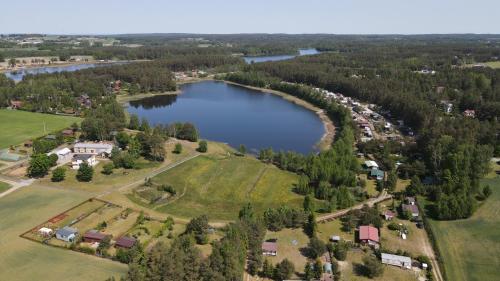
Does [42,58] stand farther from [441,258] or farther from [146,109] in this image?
[441,258]

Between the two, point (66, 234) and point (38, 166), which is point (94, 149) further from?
point (66, 234)

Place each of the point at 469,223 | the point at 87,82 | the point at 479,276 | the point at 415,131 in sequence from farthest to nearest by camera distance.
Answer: the point at 87,82, the point at 415,131, the point at 469,223, the point at 479,276

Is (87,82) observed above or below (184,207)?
above

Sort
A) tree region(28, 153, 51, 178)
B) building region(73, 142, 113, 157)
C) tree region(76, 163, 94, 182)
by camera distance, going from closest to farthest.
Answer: tree region(76, 163, 94, 182)
tree region(28, 153, 51, 178)
building region(73, 142, 113, 157)

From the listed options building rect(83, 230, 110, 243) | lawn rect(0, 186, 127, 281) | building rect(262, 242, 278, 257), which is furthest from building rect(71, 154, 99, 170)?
building rect(262, 242, 278, 257)

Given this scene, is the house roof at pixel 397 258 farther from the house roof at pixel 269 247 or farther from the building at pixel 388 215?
the house roof at pixel 269 247

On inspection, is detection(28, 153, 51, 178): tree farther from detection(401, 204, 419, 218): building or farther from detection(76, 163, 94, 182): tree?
detection(401, 204, 419, 218): building

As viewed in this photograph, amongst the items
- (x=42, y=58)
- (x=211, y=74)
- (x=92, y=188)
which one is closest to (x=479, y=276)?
(x=92, y=188)
